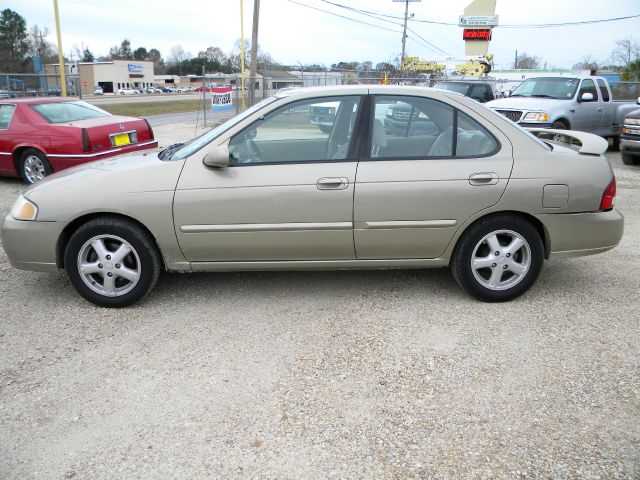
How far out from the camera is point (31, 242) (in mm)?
4055

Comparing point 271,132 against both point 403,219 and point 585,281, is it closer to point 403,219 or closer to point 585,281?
point 403,219

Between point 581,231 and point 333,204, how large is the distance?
189 centimetres

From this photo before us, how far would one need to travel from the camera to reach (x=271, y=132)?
416 centimetres

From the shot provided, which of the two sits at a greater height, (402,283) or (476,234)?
(476,234)

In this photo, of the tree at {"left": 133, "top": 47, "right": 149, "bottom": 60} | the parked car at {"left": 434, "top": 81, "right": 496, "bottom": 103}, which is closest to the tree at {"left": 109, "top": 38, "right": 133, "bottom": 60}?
the tree at {"left": 133, "top": 47, "right": 149, "bottom": 60}

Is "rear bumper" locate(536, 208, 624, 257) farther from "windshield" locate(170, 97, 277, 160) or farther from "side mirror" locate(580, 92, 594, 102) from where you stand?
"side mirror" locate(580, 92, 594, 102)

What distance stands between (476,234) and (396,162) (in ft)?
2.63

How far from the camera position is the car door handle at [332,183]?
3.95 metres

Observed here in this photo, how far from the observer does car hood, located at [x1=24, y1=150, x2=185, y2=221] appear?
3.96m

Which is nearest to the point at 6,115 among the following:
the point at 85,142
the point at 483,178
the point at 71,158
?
the point at 71,158

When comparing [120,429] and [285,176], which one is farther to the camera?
[285,176]

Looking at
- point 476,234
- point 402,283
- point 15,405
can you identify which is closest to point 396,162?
point 476,234

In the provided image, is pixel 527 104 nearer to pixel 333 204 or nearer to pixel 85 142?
pixel 85 142

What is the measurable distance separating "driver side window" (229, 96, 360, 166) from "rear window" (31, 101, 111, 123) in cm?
563
